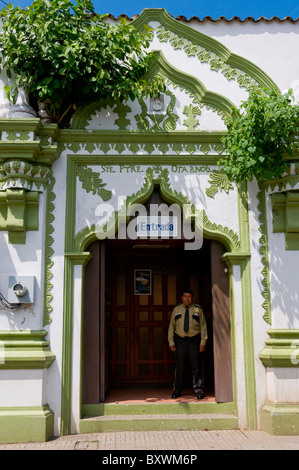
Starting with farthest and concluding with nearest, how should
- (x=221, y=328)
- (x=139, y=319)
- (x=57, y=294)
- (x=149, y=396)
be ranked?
1. (x=139, y=319)
2. (x=149, y=396)
3. (x=221, y=328)
4. (x=57, y=294)

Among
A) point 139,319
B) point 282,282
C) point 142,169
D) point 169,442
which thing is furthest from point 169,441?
point 142,169

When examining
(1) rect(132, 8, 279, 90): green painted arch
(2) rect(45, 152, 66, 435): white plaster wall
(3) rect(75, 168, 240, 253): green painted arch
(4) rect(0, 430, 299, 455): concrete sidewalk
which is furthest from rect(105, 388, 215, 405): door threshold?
(1) rect(132, 8, 279, 90): green painted arch

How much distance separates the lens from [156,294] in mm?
9305

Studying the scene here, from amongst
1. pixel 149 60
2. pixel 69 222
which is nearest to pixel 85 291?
pixel 69 222

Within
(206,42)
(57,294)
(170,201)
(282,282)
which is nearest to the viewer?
(57,294)

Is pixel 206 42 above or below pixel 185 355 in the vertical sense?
above

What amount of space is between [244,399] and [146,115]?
4.28 metres

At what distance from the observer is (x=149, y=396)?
782cm

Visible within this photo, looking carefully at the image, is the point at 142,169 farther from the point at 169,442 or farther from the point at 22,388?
the point at 169,442

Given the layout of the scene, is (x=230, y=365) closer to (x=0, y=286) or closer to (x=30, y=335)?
(x=30, y=335)

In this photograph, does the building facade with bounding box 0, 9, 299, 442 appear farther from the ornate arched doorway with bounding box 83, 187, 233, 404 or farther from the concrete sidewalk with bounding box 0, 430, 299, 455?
the ornate arched doorway with bounding box 83, 187, 233, 404

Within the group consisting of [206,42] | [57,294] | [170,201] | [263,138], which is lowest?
[57,294]

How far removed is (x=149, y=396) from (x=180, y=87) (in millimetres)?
4813

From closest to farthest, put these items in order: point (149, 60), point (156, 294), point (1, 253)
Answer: point (1, 253), point (149, 60), point (156, 294)
